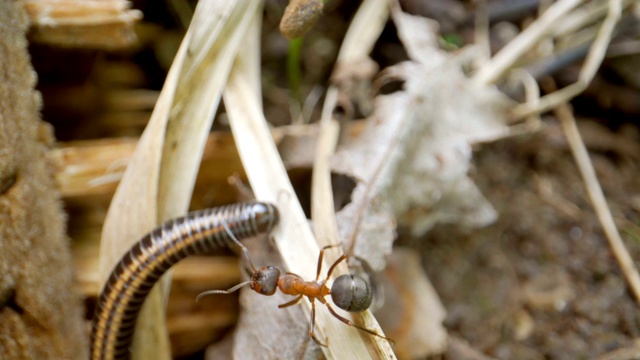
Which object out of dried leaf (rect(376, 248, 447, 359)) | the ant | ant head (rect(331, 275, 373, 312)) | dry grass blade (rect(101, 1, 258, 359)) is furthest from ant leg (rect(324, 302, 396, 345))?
dry grass blade (rect(101, 1, 258, 359))

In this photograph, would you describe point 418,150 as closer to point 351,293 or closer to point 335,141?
point 335,141

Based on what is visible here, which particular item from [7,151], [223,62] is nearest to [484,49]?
[223,62]

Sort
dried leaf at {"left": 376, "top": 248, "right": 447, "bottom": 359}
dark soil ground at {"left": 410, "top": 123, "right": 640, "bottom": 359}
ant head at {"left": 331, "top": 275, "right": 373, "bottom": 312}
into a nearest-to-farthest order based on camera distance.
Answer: ant head at {"left": 331, "top": 275, "right": 373, "bottom": 312}
dried leaf at {"left": 376, "top": 248, "right": 447, "bottom": 359}
dark soil ground at {"left": 410, "top": 123, "right": 640, "bottom": 359}

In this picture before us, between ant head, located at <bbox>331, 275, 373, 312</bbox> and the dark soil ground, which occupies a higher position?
ant head, located at <bbox>331, 275, 373, 312</bbox>

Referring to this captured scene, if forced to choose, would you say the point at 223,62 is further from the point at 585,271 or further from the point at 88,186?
the point at 585,271

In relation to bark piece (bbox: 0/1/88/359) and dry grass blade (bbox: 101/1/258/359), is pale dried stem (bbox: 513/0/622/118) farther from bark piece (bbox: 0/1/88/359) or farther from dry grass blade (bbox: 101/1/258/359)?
bark piece (bbox: 0/1/88/359)

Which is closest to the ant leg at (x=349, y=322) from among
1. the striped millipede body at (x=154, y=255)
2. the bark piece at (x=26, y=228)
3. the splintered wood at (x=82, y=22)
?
the striped millipede body at (x=154, y=255)
